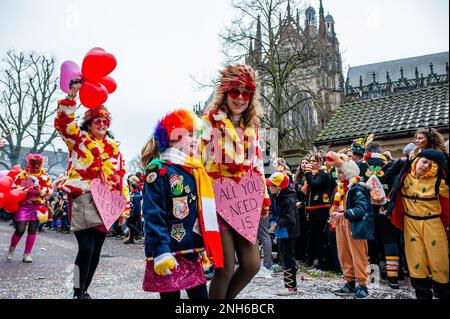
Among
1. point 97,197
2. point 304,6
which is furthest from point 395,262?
point 304,6

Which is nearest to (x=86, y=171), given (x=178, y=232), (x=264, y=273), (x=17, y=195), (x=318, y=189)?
(x=178, y=232)

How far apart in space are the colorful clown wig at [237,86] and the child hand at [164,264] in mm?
1242

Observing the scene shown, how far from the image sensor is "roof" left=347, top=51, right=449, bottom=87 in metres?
59.6

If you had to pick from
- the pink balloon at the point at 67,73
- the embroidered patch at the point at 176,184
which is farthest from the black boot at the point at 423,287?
the pink balloon at the point at 67,73

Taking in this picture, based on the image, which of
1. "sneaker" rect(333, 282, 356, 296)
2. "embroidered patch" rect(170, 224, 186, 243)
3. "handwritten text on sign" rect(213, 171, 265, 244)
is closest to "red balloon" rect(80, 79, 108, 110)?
"handwritten text on sign" rect(213, 171, 265, 244)

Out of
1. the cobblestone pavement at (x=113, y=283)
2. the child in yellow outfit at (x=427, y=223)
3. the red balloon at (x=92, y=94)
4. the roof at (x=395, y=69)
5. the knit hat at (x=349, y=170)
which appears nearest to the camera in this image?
the child in yellow outfit at (x=427, y=223)

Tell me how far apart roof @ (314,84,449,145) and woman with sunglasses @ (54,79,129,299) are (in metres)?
6.05

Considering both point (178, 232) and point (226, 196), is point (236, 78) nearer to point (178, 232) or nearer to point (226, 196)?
point (226, 196)

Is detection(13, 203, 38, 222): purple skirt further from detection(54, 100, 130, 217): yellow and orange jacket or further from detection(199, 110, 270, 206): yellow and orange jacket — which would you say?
detection(199, 110, 270, 206): yellow and orange jacket

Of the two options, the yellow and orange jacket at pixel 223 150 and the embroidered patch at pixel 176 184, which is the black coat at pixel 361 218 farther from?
the embroidered patch at pixel 176 184

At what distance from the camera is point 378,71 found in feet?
207

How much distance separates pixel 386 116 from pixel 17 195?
8390 mm

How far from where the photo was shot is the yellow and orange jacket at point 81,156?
3320 mm

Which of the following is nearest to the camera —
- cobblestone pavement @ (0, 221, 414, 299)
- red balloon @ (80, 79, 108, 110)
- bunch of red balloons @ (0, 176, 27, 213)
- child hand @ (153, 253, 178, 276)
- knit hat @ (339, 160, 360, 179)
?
child hand @ (153, 253, 178, 276)
